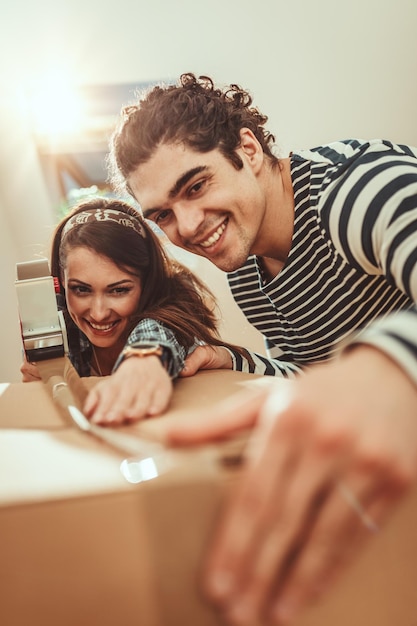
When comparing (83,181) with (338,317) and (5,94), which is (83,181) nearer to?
(5,94)

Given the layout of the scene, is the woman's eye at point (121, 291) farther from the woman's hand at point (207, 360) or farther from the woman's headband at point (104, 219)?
the woman's hand at point (207, 360)

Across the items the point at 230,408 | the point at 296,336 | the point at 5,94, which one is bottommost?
the point at 296,336

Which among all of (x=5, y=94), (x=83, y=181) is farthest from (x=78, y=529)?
(x=5, y=94)

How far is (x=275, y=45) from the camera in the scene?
3.26ft

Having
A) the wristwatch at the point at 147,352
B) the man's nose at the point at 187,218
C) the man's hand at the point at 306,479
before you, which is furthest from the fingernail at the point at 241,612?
the man's nose at the point at 187,218

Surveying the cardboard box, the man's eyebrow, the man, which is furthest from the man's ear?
the cardboard box

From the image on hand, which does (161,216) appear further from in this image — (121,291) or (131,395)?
(131,395)

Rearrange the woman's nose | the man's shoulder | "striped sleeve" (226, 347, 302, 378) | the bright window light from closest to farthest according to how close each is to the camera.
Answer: the man's shoulder
"striped sleeve" (226, 347, 302, 378)
the woman's nose
the bright window light

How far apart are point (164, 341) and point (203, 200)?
0.25 metres

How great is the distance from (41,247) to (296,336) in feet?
1.76

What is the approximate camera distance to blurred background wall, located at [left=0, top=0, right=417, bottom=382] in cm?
98

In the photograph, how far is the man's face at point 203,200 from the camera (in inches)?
26.1

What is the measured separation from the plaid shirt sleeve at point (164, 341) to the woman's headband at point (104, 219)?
0.71ft

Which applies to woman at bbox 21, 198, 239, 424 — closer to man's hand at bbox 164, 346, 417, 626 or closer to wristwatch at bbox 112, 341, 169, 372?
wristwatch at bbox 112, 341, 169, 372
